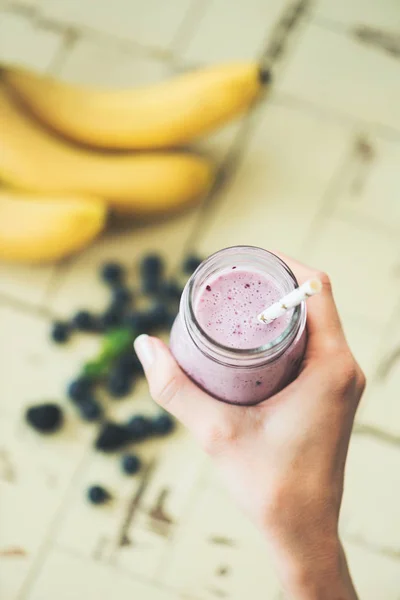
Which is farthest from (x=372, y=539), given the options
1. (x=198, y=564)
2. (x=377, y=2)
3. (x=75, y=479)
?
(x=377, y=2)

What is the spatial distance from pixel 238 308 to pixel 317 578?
39 centimetres

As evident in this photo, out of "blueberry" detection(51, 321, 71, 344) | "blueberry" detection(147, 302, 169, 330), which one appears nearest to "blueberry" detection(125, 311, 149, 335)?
"blueberry" detection(147, 302, 169, 330)

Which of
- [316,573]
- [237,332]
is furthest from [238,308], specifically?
[316,573]

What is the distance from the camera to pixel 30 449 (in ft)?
4.10

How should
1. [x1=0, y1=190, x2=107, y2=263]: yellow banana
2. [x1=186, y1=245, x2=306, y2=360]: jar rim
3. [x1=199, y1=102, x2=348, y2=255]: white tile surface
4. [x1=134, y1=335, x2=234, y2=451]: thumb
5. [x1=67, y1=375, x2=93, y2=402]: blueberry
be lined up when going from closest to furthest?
1. [x1=186, y1=245, x2=306, y2=360]: jar rim
2. [x1=134, y1=335, x2=234, y2=451]: thumb
3. [x1=0, y1=190, x2=107, y2=263]: yellow banana
4. [x1=67, y1=375, x2=93, y2=402]: blueberry
5. [x1=199, y1=102, x2=348, y2=255]: white tile surface

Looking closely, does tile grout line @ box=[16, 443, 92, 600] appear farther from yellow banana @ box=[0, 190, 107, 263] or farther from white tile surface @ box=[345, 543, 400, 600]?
white tile surface @ box=[345, 543, 400, 600]

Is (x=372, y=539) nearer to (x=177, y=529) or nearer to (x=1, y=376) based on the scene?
(x=177, y=529)

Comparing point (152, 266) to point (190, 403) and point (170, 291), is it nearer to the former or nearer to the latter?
point (170, 291)

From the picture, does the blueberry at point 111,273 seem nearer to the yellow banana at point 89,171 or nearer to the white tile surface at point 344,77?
the yellow banana at point 89,171

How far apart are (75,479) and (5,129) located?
0.65m

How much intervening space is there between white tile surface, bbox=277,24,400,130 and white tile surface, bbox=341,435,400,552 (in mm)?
671

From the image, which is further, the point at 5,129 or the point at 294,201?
the point at 294,201

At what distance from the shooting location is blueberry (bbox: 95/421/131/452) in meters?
1.22

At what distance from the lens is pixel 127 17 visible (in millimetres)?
1435
